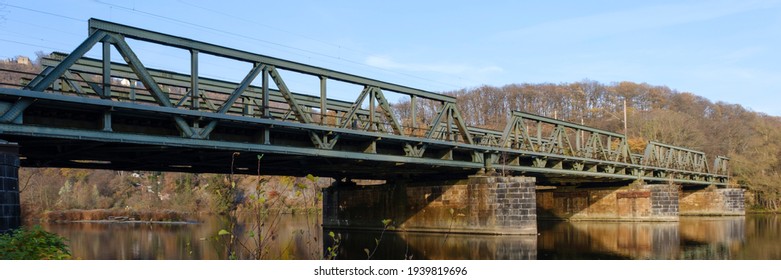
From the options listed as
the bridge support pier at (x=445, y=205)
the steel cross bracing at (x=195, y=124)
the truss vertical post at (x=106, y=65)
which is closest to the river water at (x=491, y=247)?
the bridge support pier at (x=445, y=205)

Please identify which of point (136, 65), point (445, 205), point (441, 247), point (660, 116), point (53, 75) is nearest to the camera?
point (53, 75)

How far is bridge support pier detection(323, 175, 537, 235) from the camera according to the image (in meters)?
37.9

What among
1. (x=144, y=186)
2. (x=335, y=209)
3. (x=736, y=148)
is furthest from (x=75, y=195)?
(x=736, y=148)

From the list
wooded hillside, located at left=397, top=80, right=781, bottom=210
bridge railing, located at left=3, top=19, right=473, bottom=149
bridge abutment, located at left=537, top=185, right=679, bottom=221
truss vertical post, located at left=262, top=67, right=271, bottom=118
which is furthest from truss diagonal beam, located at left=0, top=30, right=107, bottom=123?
wooded hillside, located at left=397, top=80, right=781, bottom=210

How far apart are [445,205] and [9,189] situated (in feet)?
86.8

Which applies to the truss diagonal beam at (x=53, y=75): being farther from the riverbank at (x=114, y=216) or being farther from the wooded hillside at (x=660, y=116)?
the wooded hillside at (x=660, y=116)

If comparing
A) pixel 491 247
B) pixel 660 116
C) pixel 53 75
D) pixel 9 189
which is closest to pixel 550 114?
pixel 660 116

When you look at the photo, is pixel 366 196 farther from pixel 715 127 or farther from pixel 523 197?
pixel 715 127

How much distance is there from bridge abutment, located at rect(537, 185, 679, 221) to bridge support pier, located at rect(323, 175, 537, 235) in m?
24.1

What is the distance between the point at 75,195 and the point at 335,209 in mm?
54621

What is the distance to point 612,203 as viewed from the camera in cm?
6100

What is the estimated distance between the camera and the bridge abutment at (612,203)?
59.3m

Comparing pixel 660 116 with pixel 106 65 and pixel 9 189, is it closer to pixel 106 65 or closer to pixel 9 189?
pixel 106 65

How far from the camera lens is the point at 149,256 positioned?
91.9 feet
